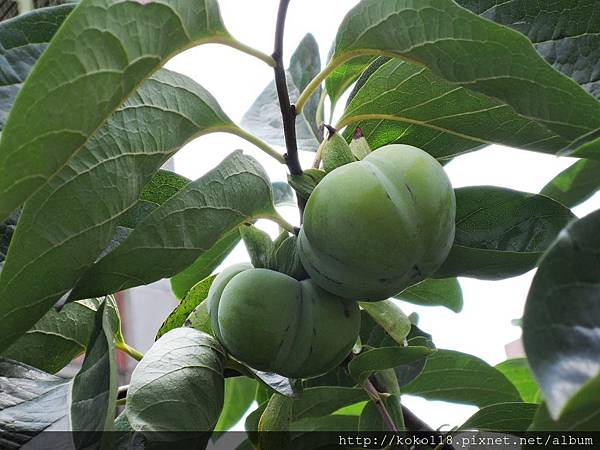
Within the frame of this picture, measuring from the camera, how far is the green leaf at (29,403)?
1.53 feet

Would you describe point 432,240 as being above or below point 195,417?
above

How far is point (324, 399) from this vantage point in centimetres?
65

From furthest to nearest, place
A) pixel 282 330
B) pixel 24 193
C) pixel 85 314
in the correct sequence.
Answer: pixel 85 314
pixel 282 330
pixel 24 193

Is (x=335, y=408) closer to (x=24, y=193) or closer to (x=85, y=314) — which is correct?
(x=85, y=314)

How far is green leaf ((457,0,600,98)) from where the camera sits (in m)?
0.48

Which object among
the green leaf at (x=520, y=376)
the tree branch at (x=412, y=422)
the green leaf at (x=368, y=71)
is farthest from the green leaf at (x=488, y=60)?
the green leaf at (x=520, y=376)

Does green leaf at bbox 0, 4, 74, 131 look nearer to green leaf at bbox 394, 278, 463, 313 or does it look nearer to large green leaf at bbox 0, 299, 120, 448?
large green leaf at bbox 0, 299, 120, 448

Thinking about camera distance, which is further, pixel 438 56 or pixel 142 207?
pixel 142 207

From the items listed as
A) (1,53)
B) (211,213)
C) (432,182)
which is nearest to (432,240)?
(432,182)

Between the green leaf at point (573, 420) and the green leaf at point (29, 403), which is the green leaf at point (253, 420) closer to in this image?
the green leaf at point (29, 403)

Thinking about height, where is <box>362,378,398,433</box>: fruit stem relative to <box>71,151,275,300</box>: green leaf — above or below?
below

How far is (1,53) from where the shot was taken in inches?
17.7

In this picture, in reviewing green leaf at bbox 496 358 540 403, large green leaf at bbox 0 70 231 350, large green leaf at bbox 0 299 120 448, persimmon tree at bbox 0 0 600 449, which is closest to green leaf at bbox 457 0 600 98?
persimmon tree at bbox 0 0 600 449

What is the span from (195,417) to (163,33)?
0.24 m
